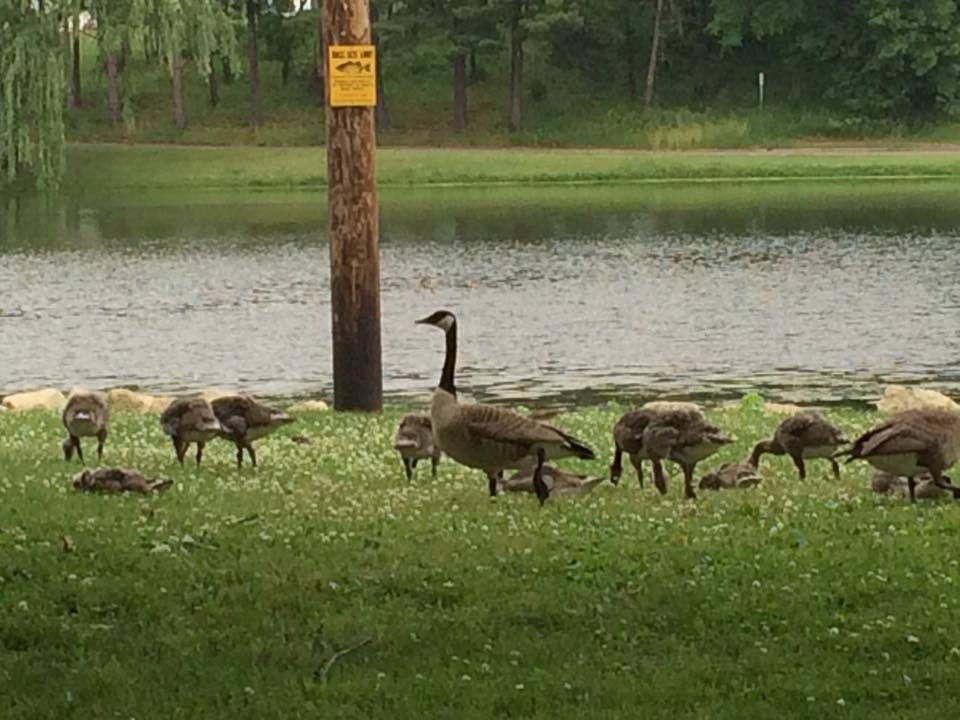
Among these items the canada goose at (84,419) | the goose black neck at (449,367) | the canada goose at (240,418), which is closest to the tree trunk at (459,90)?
the canada goose at (84,419)

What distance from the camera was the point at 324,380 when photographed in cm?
2319

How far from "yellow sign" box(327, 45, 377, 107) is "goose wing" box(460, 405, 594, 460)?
6.83m

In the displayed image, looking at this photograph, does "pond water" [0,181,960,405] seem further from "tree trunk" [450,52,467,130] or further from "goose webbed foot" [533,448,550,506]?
"tree trunk" [450,52,467,130]

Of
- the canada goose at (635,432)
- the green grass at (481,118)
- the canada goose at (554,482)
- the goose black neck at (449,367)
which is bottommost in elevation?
the canada goose at (554,482)

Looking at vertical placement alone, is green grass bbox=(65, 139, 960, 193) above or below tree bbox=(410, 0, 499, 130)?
below

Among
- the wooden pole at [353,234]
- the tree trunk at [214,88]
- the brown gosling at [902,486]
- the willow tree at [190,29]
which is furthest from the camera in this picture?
the tree trunk at [214,88]

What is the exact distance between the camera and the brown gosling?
956 centimetres

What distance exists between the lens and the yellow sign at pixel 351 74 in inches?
619

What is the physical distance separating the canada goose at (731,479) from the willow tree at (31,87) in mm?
45738

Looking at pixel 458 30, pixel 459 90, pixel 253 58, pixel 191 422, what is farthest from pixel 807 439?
pixel 458 30

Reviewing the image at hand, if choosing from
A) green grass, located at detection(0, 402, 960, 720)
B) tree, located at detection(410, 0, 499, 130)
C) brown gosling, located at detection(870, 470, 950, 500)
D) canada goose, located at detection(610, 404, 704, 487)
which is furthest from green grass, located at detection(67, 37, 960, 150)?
green grass, located at detection(0, 402, 960, 720)

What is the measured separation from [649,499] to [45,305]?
78.6 feet

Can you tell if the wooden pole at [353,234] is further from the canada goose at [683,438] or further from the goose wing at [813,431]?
the canada goose at [683,438]

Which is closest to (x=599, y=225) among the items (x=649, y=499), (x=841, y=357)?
(x=841, y=357)
